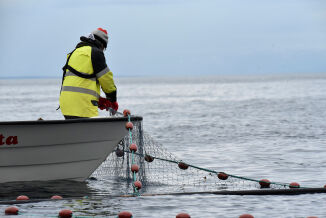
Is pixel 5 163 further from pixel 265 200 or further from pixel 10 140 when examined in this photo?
pixel 265 200

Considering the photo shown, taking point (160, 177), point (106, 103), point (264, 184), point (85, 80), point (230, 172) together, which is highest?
point (85, 80)

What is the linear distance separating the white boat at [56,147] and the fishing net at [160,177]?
396 millimetres

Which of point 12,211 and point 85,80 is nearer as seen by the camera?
point 12,211

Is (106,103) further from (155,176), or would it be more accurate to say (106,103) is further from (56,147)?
(155,176)

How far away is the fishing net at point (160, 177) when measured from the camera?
9117 millimetres

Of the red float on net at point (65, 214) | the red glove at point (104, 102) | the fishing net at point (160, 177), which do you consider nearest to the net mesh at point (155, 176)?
the fishing net at point (160, 177)

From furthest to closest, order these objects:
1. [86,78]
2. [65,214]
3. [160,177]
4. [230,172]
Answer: [230,172] < [160,177] < [86,78] < [65,214]

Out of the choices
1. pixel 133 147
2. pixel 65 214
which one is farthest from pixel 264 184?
pixel 65 214

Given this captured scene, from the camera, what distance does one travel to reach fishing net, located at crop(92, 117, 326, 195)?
912cm

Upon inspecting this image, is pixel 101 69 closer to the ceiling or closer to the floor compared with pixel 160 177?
closer to the ceiling

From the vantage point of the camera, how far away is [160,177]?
438 inches

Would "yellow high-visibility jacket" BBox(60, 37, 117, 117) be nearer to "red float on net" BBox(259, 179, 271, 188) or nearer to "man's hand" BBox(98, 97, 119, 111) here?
"man's hand" BBox(98, 97, 119, 111)

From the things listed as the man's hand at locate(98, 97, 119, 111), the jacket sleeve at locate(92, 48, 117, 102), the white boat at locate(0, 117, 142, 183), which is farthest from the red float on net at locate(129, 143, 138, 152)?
the jacket sleeve at locate(92, 48, 117, 102)

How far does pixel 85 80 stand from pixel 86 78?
1.3 inches
